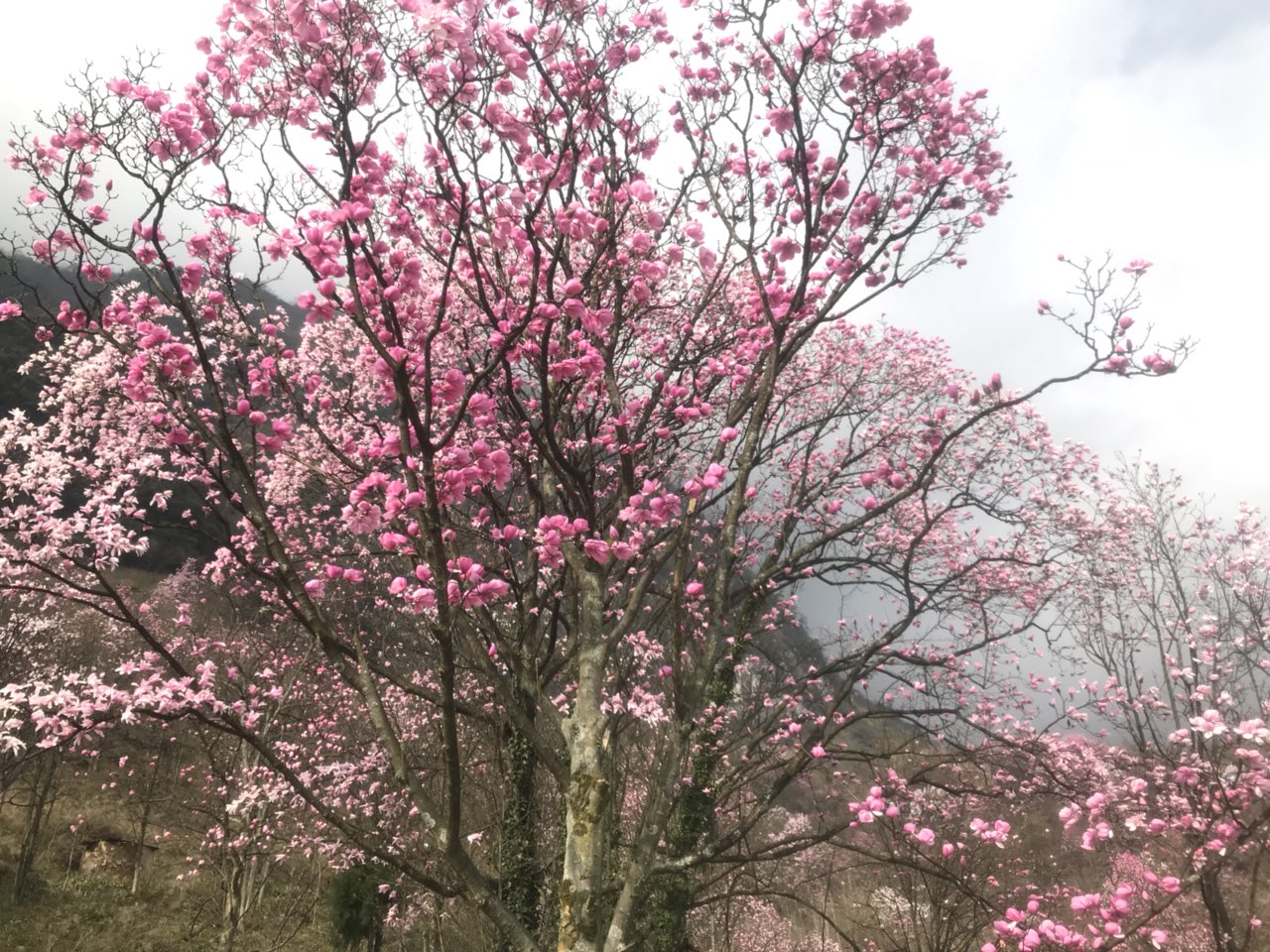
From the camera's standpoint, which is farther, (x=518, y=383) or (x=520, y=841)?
(x=520, y=841)

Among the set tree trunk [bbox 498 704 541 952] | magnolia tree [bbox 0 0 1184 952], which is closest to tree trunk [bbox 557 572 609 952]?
magnolia tree [bbox 0 0 1184 952]

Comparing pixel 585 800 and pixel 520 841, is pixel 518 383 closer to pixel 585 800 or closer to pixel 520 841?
pixel 585 800

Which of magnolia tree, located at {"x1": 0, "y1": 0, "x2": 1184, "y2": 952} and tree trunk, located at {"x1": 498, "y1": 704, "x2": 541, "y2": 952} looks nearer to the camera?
magnolia tree, located at {"x1": 0, "y1": 0, "x2": 1184, "y2": 952}

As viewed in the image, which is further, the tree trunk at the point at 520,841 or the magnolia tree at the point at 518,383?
the tree trunk at the point at 520,841

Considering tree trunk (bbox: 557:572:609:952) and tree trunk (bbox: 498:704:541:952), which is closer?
tree trunk (bbox: 557:572:609:952)

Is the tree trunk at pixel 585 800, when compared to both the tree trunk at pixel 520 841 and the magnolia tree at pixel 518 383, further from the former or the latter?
the tree trunk at pixel 520 841

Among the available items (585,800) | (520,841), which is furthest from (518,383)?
(520,841)

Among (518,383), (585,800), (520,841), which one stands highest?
(518,383)

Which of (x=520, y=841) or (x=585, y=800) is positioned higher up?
(x=585, y=800)

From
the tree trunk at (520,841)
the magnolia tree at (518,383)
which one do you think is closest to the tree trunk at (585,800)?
the magnolia tree at (518,383)

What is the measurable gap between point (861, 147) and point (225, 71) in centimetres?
439

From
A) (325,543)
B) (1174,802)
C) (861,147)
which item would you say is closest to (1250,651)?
(1174,802)

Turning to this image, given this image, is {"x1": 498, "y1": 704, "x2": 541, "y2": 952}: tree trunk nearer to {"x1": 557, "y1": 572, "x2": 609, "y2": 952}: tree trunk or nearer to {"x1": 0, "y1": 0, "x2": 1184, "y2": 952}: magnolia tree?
{"x1": 0, "y1": 0, "x2": 1184, "y2": 952}: magnolia tree

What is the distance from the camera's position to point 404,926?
1547 centimetres
